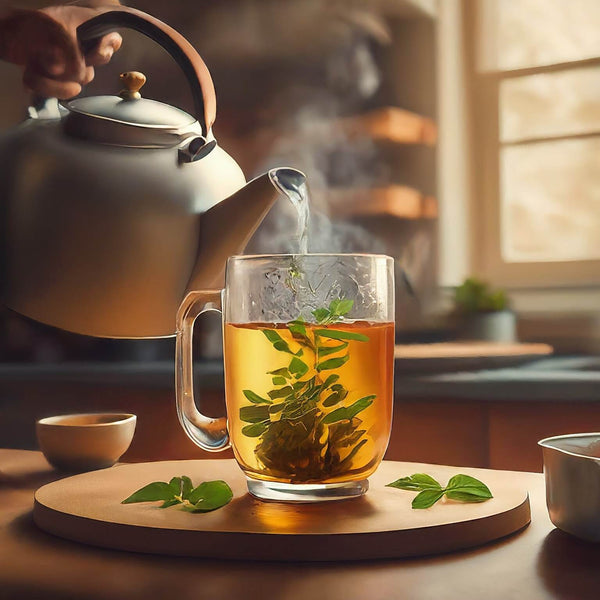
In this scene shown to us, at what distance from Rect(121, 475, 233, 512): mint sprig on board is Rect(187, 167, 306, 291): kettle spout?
1.15 feet

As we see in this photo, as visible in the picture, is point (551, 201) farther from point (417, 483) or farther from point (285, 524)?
point (285, 524)

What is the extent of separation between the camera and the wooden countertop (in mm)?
566

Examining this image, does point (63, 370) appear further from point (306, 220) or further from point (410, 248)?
point (306, 220)

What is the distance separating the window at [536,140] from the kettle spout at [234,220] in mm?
1630

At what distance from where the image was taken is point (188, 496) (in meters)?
0.75

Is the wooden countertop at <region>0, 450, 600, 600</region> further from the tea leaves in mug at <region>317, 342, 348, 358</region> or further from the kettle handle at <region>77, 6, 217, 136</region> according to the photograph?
the kettle handle at <region>77, 6, 217, 136</region>

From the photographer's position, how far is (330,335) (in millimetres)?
739

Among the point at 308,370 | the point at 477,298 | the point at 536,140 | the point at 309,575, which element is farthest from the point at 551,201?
the point at 309,575

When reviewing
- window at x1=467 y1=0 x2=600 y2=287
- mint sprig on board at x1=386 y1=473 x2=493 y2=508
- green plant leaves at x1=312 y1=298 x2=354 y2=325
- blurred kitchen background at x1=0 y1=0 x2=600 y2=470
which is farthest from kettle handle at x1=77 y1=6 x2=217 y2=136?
window at x1=467 y1=0 x2=600 y2=287

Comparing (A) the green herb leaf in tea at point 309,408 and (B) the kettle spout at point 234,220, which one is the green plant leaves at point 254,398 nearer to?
(A) the green herb leaf in tea at point 309,408

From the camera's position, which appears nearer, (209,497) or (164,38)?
(209,497)

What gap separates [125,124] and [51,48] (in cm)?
15

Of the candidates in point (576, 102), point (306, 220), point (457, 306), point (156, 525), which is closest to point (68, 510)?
point (156, 525)

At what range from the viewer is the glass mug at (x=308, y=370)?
2.42 feet
